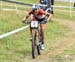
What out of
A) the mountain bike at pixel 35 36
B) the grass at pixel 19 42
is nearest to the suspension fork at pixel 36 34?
the mountain bike at pixel 35 36

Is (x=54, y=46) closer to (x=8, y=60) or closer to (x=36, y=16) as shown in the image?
(x=36, y=16)

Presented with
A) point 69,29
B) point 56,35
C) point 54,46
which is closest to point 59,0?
point 69,29

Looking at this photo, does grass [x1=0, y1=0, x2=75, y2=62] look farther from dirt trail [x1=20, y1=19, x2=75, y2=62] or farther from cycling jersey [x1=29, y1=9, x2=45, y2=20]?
cycling jersey [x1=29, y1=9, x2=45, y2=20]

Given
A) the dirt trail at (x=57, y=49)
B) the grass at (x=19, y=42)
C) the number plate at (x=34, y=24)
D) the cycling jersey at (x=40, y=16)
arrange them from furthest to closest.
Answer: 1. the cycling jersey at (x=40, y=16)
2. the grass at (x=19, y=42)
3. the dirt trail at (x=57, y=49)
4. the number plate at (x=34, y=24)

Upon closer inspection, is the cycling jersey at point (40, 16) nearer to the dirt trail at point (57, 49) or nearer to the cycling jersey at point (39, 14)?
the cycling jersey at point (39, 14)

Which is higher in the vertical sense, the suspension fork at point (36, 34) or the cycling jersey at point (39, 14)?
the cycling jersey at point (39, 14)

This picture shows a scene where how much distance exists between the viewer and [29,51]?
11.0 meters

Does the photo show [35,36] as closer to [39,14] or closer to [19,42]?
[39,14]

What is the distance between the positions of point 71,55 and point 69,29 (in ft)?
22.2

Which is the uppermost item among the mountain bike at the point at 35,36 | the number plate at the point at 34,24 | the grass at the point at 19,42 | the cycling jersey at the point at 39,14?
the cycling jersey at the point at 39,14

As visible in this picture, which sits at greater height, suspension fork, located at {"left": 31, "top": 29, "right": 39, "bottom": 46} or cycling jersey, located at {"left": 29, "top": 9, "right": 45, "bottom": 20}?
cycling jersey, located at {"left": 29, "top": 9, "right": 45, "bottom": 20}

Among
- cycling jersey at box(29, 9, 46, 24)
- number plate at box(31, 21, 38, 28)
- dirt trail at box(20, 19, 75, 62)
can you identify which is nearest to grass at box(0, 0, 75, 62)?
dirt trail at box(20, 19, 75, 62)

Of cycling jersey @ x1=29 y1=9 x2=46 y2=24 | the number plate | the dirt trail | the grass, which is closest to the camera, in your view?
the number plate

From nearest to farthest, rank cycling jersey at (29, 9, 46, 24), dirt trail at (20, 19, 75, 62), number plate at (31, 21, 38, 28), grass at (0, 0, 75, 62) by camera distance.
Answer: number plate at (31, 21, 38, 28)
dirt trail at (20, 19, 75, 62)
grass at (0, 0, 75, 62)
cycling jersey at (29, 9, 46, 24)
